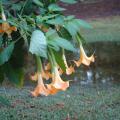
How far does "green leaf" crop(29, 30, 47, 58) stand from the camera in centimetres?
116

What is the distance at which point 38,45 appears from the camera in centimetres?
117

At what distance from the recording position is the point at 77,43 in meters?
1.52

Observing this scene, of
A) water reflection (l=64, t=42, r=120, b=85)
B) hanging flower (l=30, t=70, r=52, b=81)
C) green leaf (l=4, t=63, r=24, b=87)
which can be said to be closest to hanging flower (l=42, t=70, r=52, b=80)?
hanging flower (l=30, t=70, r=52, b=81)

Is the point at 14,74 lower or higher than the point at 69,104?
higher

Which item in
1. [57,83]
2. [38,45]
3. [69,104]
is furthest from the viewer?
[69,104]

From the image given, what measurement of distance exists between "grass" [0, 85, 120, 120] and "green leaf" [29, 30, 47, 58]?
3161 mm

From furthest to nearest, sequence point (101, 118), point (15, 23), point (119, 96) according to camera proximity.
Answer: point (119, 96)
point (101, 118)
point (15, 23)

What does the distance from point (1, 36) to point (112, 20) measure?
1335cm

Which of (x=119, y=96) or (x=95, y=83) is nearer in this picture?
(x=119, y=96)

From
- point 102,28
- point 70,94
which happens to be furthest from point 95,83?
point 102,28

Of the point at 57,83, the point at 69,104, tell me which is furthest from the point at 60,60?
the point at 69,104

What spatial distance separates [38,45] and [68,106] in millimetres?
3768

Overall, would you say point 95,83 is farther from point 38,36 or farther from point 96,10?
point 96,10

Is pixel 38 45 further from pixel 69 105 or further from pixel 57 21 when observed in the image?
pixel 69 105
